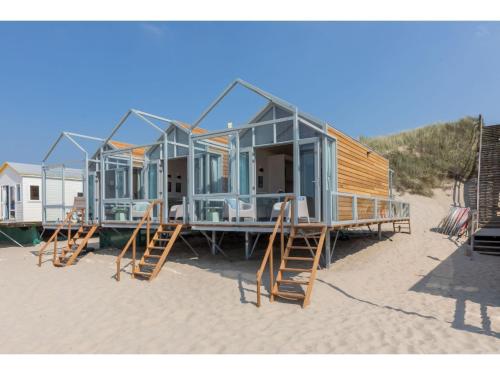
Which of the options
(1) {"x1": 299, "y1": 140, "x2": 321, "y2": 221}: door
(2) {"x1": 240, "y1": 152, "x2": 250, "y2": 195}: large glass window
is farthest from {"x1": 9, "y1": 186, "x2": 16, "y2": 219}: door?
(1) {"x1": 299, "y1": 140, "x2": 321, "y2": 221}: door

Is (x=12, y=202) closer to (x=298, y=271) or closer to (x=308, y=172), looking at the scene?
(x=308, y=172)

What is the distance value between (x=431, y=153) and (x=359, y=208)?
20.7 metres

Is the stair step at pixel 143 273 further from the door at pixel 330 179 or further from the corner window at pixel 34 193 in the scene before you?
the corner window at pixel 34 193

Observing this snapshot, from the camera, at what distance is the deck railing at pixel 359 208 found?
8578mm

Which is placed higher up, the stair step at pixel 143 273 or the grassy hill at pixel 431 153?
the grassy hill at pixel 431 153

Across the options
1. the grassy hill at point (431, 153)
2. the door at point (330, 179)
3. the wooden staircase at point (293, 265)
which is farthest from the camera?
the grassy hill at point (431, 153)

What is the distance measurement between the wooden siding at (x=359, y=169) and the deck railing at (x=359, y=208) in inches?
18.2

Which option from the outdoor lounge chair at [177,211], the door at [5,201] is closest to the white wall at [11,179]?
the door at [5,201]

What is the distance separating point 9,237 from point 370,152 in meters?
16.6

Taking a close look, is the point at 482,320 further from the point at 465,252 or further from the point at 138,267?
the point at 138,267

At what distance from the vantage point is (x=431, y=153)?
2777 centimetres

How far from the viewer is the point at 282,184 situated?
12070 mm

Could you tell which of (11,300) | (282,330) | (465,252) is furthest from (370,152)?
(11,300)

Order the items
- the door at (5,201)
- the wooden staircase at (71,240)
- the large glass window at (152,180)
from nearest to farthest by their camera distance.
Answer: the wooden staircase at (71,240) → the large glass window at (152,180) → the door at (5,201)
